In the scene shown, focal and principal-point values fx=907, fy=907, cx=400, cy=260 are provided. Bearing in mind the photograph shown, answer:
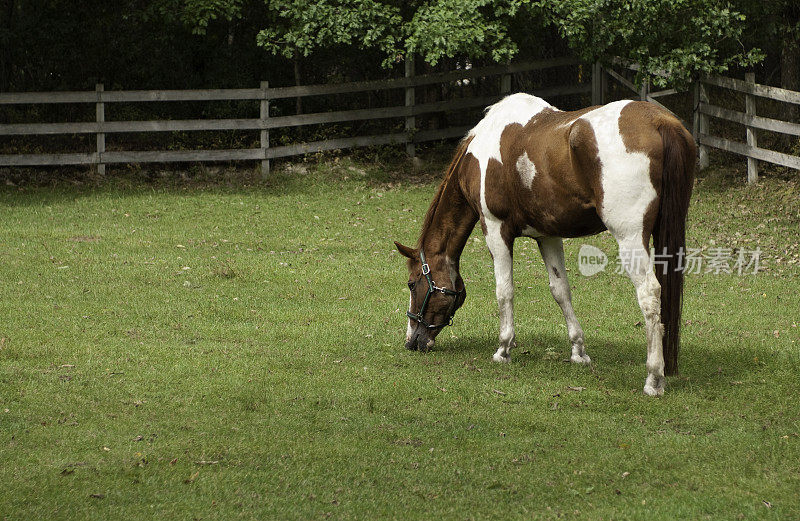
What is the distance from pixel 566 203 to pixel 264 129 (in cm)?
1083

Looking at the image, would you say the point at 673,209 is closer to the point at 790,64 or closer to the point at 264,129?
the point at 790,64

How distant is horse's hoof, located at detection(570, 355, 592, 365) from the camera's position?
736cm

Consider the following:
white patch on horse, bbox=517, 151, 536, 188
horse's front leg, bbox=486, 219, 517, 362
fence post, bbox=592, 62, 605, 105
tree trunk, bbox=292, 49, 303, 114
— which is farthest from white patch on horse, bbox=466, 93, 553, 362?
fence post, bbox=592, 62, 605, 105

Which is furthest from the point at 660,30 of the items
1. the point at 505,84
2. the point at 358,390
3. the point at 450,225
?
the point at 358,390

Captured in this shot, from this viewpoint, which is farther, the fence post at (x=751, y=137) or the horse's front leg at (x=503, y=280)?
the fence post at (x=751, y=137)

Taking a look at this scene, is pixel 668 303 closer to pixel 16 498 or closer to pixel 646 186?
pixel 646 186

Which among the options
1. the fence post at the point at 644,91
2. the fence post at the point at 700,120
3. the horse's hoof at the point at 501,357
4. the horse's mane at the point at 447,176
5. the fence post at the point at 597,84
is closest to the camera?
the horse's hoof at the point at 501,357

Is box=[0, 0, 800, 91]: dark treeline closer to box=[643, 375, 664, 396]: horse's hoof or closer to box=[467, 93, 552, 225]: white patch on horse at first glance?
box=[467, 93, 552, 225]: white patch on horse

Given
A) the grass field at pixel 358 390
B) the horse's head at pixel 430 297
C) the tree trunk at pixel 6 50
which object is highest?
the tree trunk at pixel 6 50

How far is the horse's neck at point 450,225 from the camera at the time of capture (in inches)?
310

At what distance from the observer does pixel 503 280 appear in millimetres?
7441

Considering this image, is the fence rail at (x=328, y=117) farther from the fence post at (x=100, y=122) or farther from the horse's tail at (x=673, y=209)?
the horse's tail at (x=673, y=209)

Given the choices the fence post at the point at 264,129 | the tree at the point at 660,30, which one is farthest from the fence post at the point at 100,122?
the tree at the point at 660,30

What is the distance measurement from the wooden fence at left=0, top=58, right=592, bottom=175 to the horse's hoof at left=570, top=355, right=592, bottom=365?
406 inches
